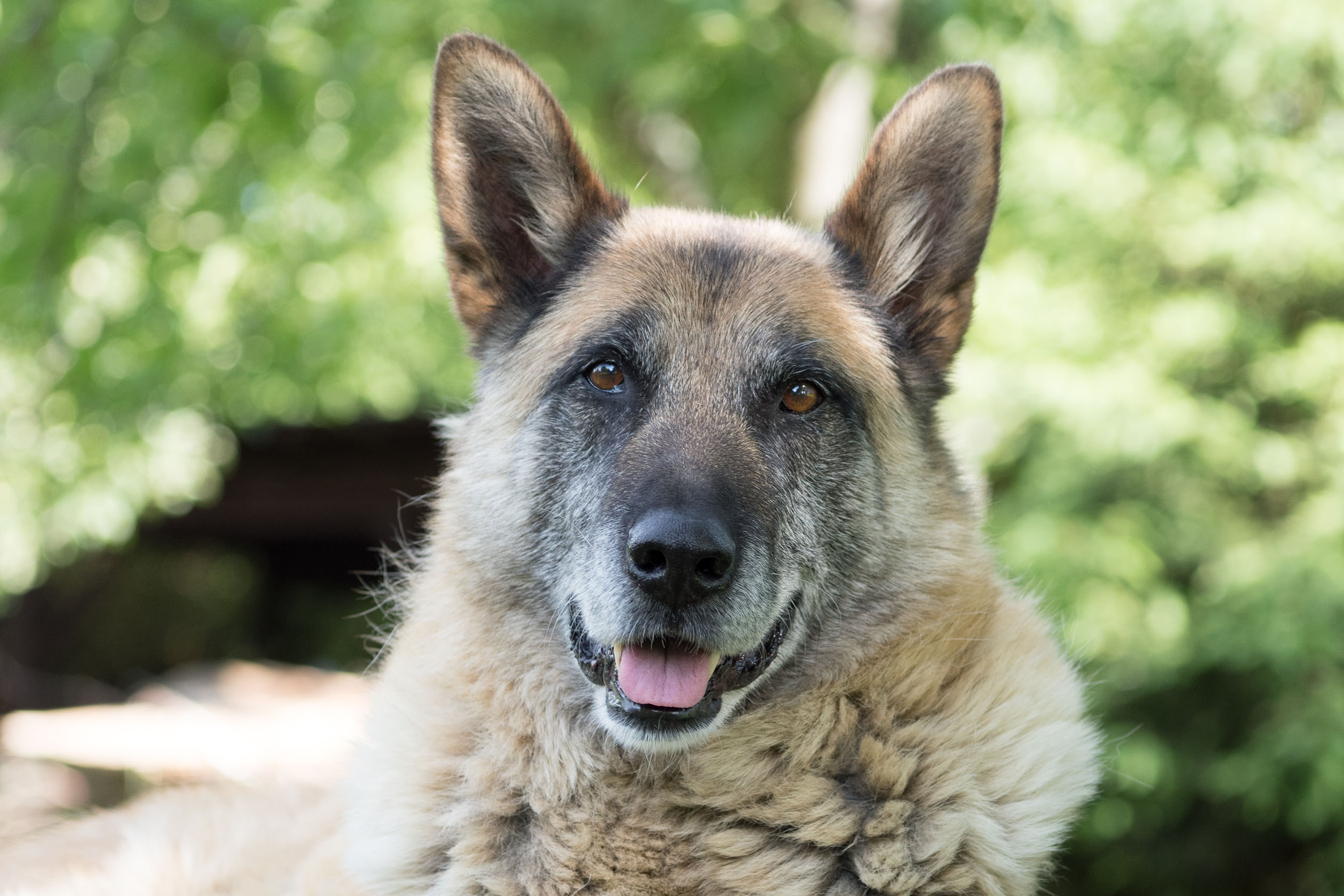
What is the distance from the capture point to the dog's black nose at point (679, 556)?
8.20 feet

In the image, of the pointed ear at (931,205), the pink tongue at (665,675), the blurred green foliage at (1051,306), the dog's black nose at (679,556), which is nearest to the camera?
the dog's black nose at (679,556)

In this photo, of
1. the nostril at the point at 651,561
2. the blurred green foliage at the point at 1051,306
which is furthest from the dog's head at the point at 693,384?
the blurred green foliage at the point at 1051,306

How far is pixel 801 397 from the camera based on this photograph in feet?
9.80

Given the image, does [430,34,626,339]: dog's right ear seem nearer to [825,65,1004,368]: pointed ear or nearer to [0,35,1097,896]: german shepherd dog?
[0,35,1097,896]: german shepherd dog

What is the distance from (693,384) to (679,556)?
1.91ft

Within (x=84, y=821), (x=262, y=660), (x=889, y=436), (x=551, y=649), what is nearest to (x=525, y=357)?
(x=551, y=649)

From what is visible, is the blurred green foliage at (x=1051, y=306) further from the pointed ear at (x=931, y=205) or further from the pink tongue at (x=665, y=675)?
the pink tongue at (x=665, y=675)

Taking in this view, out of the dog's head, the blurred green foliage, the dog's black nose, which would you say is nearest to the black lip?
the dog's head

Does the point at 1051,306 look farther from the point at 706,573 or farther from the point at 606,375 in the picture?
the point at 706,573

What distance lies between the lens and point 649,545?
2.51 meters

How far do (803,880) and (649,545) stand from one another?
0.82m

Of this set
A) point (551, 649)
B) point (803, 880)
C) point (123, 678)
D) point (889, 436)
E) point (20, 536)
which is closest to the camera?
point (803, 880)

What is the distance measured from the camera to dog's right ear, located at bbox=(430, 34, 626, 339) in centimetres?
300

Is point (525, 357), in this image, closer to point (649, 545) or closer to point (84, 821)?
point (649, 545)
